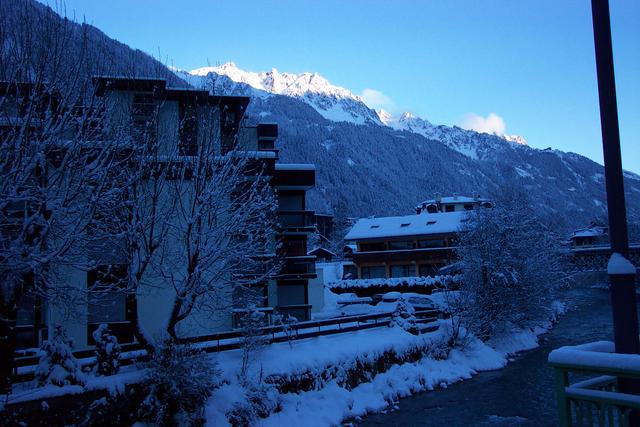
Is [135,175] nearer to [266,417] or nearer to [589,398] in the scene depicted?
[266,417]

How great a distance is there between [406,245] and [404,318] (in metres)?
33.6

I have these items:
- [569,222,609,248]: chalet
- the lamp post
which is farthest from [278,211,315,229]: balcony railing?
[569,222,609,248]: chalet

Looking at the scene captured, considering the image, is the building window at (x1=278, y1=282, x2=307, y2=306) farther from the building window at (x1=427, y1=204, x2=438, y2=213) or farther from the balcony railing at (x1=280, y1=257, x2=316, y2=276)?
the building window at (x1=427, y1=204, x2=438, y2=213)

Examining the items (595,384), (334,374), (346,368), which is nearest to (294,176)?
(346,368)

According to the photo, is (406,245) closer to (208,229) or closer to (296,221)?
(296,221)

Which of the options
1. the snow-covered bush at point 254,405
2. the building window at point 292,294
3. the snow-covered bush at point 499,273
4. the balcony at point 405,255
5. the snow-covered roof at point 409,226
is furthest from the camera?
the snow-covered roof at point 409,226

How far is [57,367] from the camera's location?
14125mm

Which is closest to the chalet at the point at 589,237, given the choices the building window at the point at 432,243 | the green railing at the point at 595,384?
the building window at the point at 432,243

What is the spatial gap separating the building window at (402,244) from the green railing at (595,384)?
58132 mm

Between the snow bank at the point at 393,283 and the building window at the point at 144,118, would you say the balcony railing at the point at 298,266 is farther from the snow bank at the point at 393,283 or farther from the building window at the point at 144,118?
the snow bank at the point at 393,283

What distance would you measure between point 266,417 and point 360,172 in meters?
175

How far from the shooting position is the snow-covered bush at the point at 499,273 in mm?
33406

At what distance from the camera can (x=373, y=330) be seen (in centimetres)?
2869

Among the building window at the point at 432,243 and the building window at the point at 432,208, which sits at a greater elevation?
the building window at the point at 432,208
